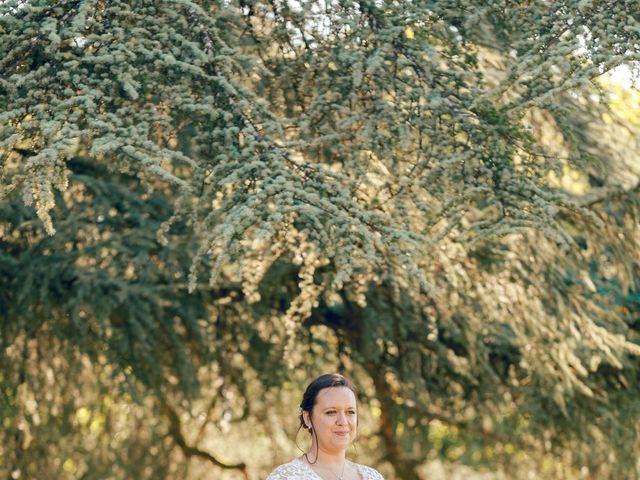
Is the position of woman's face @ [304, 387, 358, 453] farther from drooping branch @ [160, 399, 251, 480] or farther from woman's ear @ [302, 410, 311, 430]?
drooping branch @ [160, 399, 251, 480]

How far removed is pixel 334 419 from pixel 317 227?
1.66m

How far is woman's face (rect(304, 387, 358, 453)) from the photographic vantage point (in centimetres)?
351

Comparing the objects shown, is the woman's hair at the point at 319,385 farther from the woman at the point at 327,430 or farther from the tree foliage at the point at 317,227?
the tree foliage at the point at 317,227

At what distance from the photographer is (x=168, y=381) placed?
9242 mm

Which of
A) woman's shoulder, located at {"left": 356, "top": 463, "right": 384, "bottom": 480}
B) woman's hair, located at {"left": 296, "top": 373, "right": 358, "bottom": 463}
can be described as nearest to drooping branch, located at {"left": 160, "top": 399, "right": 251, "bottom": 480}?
woman's shoulder, located at {"left": 356, "top": 463, "right": 384, "bottom": 480}

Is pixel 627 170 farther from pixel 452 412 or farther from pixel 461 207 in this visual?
pixel 461 207

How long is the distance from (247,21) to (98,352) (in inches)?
122

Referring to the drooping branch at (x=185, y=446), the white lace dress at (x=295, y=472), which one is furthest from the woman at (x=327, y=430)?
the drooping branch at (x=185, y=446)

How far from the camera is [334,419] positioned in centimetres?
351

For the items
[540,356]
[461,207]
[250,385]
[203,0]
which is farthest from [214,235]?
[250,385]

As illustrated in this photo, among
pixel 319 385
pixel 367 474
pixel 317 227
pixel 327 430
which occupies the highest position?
pixel 317 227

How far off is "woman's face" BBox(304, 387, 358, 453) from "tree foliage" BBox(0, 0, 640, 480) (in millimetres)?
1268

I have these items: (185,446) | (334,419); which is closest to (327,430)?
(334,419)

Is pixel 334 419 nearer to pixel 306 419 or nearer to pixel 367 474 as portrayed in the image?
pixel 306 419
